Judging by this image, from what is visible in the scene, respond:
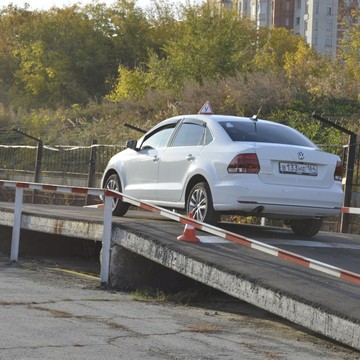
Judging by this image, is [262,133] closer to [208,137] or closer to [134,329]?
[208,137]

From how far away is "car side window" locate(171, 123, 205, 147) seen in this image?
1286 cm

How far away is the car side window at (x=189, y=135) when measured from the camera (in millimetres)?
12864

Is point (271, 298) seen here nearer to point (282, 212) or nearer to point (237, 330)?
Result: point (237, 330)

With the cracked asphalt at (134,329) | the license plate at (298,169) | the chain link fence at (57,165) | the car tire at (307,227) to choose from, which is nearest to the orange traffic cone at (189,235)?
the cracked asphalt at (134,329)

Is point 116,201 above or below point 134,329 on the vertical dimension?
above

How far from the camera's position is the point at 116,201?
47.3 ft

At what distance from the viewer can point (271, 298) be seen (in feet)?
27.3

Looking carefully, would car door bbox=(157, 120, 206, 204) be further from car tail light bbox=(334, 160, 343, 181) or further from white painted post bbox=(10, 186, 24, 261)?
white painted post bbox=(10, 186, 24, 261)

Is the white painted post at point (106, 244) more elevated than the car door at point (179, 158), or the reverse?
the car door at point (179, 158)

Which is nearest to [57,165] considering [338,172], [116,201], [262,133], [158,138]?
[116,201]

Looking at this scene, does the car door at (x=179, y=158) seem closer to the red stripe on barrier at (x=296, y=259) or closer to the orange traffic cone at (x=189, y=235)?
the orange traffic cone at (x=189, y=235)

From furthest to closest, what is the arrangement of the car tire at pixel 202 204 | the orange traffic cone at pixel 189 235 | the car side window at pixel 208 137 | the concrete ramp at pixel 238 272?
the car side window at pixel 208 137 < the car tire at pixel 202 204 < the orange traffic cone at pixel 189 235 < the concrete ramp at pixel 238 272

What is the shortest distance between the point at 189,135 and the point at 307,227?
1.98 m

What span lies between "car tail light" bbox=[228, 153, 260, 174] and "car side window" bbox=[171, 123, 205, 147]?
1.09 m
